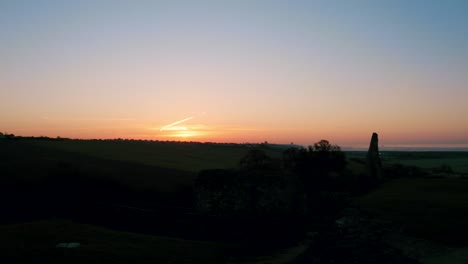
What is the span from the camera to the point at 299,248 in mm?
19484

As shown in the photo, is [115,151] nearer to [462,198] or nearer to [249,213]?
[249,213]

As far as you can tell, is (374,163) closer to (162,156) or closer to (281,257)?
(162,156)

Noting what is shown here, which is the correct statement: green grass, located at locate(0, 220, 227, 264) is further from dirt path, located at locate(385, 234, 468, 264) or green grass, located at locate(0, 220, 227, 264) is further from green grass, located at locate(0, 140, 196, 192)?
green grass, located at locate(0, 140, 196, 192)

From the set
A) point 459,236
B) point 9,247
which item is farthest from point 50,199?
point 459,236

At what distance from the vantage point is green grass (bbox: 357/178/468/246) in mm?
21708

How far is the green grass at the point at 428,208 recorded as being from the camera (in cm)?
2171

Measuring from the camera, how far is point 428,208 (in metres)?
26.8

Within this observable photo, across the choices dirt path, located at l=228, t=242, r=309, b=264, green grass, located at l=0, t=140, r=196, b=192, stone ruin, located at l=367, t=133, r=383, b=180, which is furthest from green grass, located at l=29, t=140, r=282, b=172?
dirt path, located at l=228, t=242, r=309, b=264

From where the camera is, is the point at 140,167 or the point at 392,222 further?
the point at 140,167

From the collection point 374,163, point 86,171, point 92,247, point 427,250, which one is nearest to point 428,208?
point 427,250

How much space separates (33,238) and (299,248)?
10.8 m

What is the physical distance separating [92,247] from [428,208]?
19.4 metres

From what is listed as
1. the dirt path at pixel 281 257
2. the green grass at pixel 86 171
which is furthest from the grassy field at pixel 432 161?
the dirt path at pixel 281 257

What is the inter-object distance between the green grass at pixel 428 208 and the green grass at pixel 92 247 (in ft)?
33.3
